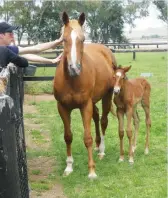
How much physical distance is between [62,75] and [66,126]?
856 mm

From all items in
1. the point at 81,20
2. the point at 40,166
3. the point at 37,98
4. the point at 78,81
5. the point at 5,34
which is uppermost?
the point at 81,20

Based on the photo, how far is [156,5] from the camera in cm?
5975

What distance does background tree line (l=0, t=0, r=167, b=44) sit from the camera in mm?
36906

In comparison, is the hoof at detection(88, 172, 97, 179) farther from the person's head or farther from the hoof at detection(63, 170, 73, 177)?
the person's head

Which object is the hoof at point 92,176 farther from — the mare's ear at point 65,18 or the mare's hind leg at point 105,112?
the mare's ear at point 65,18

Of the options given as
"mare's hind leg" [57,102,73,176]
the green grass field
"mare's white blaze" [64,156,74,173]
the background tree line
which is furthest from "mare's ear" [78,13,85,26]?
the background tree line

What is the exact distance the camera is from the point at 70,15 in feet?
127

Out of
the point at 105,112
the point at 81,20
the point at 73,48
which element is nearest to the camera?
the point at 73,48

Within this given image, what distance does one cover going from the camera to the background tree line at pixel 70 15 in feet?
121

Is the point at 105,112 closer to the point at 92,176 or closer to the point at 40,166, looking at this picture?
the point at 40,166

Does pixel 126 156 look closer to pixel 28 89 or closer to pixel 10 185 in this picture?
pixel 10 185

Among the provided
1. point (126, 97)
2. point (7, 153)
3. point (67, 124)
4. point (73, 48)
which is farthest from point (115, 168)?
point (7, 153)

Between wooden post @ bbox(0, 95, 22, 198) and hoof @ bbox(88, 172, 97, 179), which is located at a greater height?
wooden post @ bbox(0, 95, 22, 198)

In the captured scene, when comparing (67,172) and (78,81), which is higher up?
(78,81)
